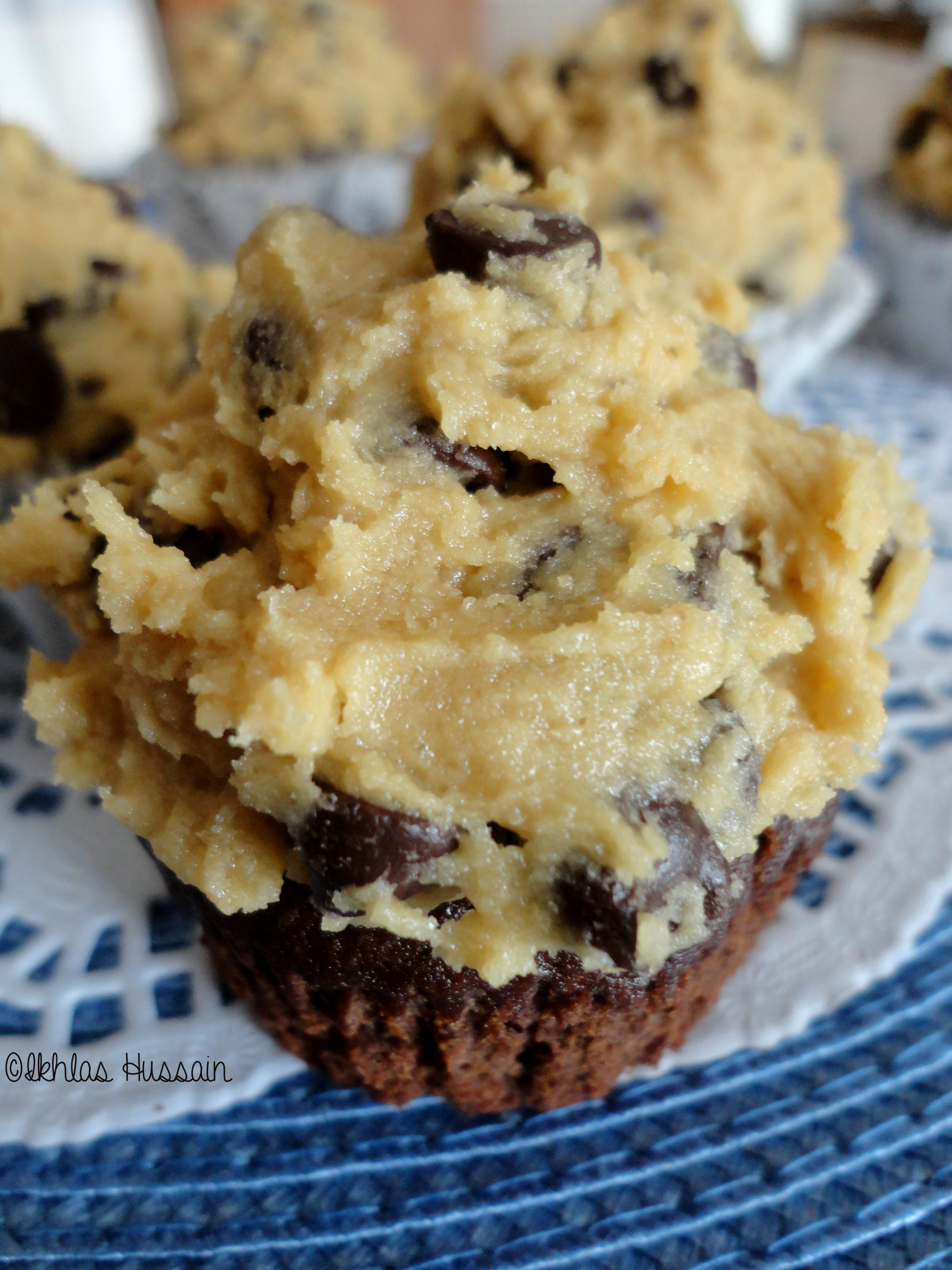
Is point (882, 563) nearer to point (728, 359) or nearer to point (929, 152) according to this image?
point (728, 359)

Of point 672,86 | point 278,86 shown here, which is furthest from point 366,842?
point 278,86

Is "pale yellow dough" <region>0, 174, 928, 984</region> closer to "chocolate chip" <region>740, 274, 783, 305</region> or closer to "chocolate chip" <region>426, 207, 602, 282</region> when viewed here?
"chocolate chip" <region>426, 207, 602, 282</region>

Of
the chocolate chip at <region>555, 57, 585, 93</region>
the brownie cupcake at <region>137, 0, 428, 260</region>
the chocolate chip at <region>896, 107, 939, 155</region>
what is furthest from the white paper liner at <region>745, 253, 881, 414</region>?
the brownie cupcake at <region>137, 0, 428, 260</region>

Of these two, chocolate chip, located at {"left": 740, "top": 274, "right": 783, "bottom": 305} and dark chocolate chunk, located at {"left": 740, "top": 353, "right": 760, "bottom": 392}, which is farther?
chocolate chip, located at {"left": 740, "top": 274, "right": 783, "bottom": 305}

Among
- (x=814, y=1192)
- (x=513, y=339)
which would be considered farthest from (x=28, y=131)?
(x=814, y=1192)

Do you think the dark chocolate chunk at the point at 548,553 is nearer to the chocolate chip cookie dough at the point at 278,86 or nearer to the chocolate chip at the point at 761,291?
the chocolate chip at the point at 761,291

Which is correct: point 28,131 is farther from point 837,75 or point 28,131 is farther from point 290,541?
point 837,75
